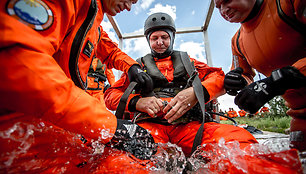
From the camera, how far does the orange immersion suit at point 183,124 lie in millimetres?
939

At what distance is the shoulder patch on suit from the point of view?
0.41m

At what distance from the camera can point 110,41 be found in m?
1.48

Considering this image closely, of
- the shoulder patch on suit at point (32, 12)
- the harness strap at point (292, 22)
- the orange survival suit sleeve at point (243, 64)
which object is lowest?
the shoulder patch on suit at point (32, 12)

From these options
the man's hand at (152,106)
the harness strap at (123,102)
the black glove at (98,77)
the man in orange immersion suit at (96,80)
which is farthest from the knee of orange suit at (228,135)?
the black glove at (98,77)

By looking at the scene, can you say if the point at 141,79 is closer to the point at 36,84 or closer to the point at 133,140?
the point at 133,140

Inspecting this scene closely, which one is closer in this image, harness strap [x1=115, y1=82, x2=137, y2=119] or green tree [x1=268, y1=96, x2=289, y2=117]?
harness strap [x1=115, y1=82, x2=137, y2=119]

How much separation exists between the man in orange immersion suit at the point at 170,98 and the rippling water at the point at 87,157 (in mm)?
192

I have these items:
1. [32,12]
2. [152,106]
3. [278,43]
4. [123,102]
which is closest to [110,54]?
[123,102]

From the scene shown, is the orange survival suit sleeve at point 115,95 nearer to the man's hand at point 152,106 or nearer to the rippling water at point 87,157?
the man's hand at point 152,106

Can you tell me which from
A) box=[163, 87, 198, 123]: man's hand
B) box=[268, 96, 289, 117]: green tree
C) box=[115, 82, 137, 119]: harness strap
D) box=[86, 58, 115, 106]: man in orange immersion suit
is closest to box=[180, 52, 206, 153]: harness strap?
box=[163, 87, 198, 123]: man's hand

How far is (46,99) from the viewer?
421 millimetres

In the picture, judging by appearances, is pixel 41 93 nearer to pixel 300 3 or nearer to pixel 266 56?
pixel 300 3

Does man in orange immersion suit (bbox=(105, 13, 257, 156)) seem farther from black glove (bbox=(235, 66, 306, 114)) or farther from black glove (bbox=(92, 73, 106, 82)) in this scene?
black glove (bbox=(92, 73, 106, 82))

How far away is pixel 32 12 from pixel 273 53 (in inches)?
61.0
